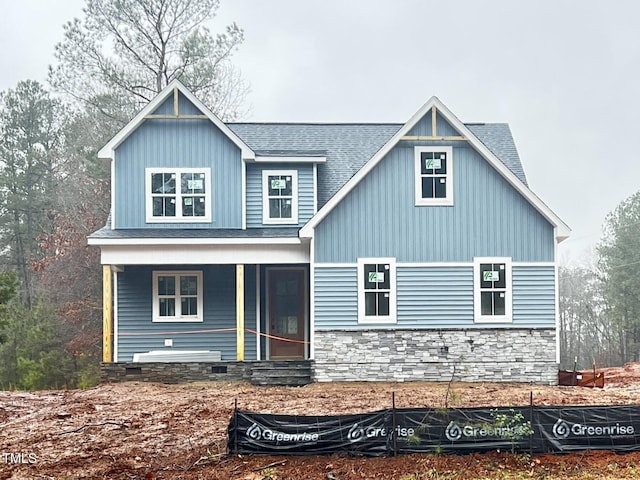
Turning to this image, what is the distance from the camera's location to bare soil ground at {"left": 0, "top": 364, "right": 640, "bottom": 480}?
10.1 m

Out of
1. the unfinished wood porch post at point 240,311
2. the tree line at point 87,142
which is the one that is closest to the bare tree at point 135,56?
the tree line at point 87,142

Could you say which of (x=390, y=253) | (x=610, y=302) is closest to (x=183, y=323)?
(x=390, y=253)

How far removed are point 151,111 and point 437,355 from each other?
9.45 meters

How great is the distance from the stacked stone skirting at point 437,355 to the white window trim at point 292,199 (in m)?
3.52

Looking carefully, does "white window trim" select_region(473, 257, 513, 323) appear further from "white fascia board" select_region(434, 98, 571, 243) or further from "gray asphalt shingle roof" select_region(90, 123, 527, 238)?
"gray asphalt shingle roof" select_region(90, 123, 527, 238)

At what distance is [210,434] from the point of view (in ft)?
37.9

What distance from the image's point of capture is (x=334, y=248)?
57.2 feet

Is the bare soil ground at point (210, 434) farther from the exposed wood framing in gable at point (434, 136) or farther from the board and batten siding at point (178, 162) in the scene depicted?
the exposed wood framing in gable at point (434, 136)

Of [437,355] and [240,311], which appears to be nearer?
[437,355]

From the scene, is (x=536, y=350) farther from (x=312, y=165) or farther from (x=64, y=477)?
(x=64, y=477)

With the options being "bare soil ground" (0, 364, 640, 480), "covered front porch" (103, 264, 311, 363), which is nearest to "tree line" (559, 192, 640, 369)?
"covered front porch" (103, 264, 311, 363)

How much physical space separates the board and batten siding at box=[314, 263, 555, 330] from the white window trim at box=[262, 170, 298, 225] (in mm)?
2382

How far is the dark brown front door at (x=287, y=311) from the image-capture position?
64.2 ft

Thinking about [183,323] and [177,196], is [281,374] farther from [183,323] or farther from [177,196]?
[177,196]
